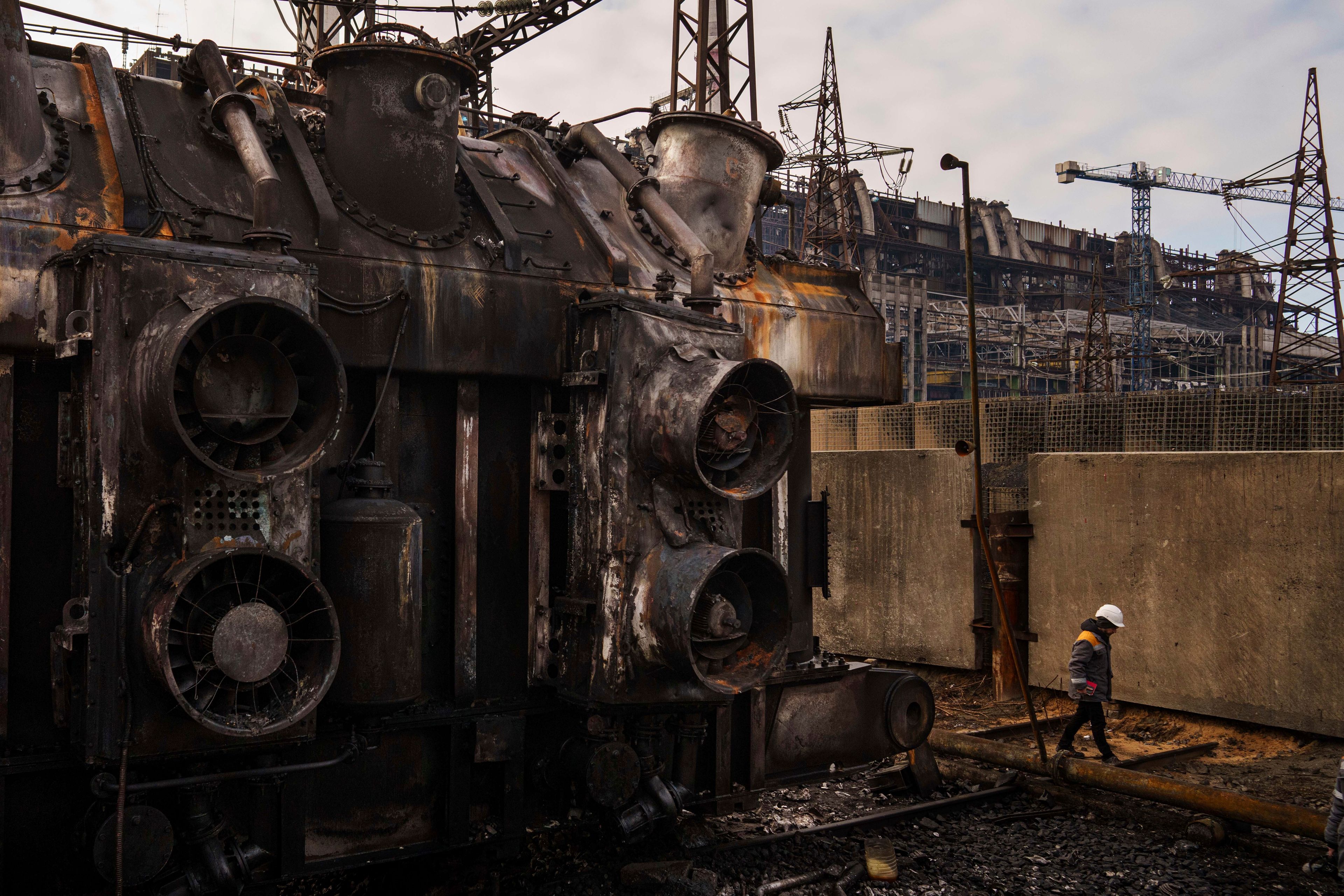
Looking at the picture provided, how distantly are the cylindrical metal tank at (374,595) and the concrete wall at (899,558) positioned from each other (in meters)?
6.72

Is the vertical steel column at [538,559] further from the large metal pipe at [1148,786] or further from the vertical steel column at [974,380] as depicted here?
the large metal pipe at [1148,786]

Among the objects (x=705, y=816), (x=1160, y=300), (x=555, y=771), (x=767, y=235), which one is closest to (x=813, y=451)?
(x=705, y=816)

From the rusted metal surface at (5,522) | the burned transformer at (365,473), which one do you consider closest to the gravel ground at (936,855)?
the burned transformer at (365,473)

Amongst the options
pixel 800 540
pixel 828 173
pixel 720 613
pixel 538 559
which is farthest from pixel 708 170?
pixel 828 173

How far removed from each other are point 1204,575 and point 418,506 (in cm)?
713

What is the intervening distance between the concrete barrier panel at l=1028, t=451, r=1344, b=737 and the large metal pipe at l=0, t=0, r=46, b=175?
8784mm

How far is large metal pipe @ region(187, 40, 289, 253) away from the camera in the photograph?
4.49 m

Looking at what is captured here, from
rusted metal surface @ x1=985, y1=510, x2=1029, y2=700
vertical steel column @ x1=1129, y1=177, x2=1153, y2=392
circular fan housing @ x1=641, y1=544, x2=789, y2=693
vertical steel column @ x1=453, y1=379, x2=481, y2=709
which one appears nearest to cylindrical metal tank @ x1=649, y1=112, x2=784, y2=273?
vertical steel column @ x1=453, y1=379, x2=481, y2=709

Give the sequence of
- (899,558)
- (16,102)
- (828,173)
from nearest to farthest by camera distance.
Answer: (16,102), (899,558), (828,173)

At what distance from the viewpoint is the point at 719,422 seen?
194 inches

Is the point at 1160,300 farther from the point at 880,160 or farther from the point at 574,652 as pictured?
the point at 574,652

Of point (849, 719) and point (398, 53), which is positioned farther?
point (849, 719)

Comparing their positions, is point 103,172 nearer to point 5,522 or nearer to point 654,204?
point 5,522

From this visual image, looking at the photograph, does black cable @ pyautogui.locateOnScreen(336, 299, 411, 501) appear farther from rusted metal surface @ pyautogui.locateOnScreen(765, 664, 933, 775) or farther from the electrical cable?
rusted metal surface @ pyautogui.locateOnScreen(765, 664, 933, 775)
